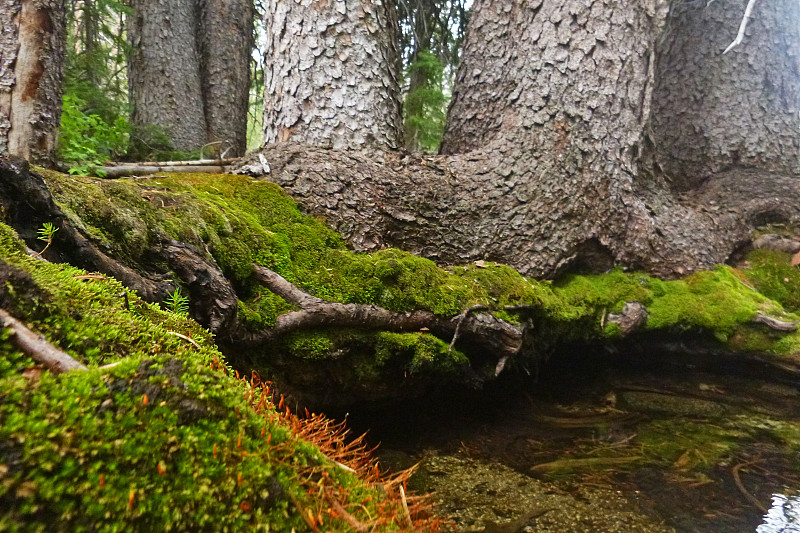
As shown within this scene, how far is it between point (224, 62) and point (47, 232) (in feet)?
19.4

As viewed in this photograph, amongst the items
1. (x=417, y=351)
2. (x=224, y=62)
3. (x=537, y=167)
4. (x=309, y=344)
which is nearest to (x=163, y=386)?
(x=309, y=344)

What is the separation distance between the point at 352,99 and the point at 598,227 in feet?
8.01

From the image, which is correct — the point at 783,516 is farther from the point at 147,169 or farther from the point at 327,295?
the point at 147,169

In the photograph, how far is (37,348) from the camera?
839mm

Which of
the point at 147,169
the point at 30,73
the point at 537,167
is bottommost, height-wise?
the point at 147,169

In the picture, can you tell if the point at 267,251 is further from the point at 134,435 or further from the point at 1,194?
the point at 134,435

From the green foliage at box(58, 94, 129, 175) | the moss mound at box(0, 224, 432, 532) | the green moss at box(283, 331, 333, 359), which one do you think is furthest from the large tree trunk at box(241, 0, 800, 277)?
the moss mound at box(0, 224, 432, 532)

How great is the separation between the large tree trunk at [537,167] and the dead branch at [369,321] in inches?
27.9

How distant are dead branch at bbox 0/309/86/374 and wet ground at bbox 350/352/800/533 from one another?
6.22 ft

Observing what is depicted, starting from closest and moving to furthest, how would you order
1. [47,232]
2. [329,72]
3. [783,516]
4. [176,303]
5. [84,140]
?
[47,232]
[176,303]
[783,516]
[329,72]
[84,140]

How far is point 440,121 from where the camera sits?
6820 mm

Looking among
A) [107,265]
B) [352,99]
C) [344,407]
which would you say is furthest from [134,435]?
[352,99]

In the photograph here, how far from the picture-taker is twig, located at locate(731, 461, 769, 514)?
7.79ft

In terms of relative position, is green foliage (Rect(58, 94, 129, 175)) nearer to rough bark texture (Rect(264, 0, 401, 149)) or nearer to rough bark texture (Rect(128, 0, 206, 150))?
rough bark texture (Rect(128, 0, 206, 150))
